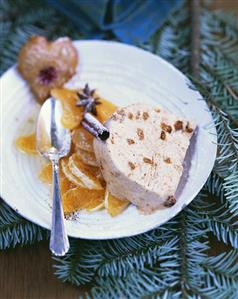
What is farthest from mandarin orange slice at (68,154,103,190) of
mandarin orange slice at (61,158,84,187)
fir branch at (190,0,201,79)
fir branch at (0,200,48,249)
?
fir branch at (190,0,201,79)

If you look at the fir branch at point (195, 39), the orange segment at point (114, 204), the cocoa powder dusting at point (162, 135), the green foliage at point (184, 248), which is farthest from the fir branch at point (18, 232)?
the fir branch at point (195, 39)

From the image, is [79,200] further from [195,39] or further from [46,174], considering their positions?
[195,39]

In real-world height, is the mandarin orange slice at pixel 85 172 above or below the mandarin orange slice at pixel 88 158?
below

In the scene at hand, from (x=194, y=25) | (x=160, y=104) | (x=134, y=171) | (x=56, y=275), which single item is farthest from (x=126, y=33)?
(x=56, y=275)

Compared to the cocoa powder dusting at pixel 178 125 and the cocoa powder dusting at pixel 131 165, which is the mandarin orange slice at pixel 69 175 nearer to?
the cocoa powder dusting at pixel 131 165

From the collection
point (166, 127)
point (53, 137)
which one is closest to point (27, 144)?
point (53, 137)

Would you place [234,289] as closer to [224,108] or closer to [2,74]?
[224,108]
